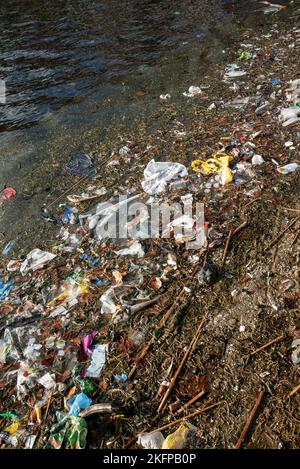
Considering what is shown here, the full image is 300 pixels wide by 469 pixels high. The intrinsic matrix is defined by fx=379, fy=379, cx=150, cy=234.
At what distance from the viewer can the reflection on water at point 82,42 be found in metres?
5.89

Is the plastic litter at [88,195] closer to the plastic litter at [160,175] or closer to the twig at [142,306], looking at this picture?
the plastic litter at [160,175]

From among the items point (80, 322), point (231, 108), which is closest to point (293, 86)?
point (231, 108)

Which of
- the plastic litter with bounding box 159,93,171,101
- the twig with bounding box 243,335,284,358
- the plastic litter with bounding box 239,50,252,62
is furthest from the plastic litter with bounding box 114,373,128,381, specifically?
the plastic litter with bounding box 239,50,252,62

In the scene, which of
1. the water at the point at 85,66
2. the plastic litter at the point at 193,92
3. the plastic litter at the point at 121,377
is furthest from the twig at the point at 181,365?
the plastic litter at the point at 193,92

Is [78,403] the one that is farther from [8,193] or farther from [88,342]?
[8,193]

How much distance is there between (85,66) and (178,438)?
6062mm

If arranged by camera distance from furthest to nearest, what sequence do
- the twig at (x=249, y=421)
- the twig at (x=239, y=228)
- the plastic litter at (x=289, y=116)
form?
the plastic litter at (x=289, y=116) → the twig at (x=239, y=228) → the twig at (x=249, y=421)

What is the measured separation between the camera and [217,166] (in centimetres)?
363

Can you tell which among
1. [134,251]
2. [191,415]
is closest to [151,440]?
[191,415]

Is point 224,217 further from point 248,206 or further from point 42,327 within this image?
point 42,327

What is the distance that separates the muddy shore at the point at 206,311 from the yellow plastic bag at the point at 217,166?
0.31 ft

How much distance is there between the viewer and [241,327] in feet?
7.90

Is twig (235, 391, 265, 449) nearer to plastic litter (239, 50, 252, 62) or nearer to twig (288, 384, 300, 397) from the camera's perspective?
twig (288, 384, 300, 397)

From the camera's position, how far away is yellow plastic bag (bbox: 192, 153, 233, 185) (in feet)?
11.4
